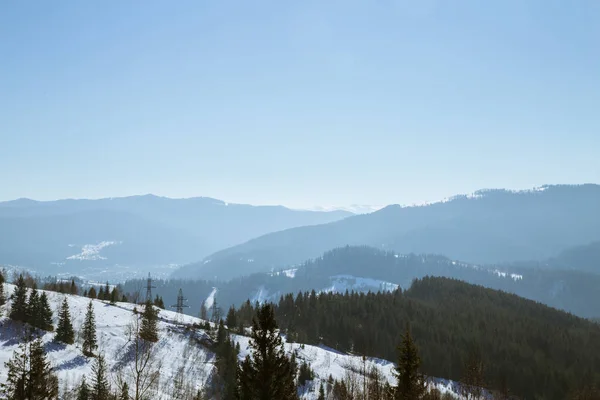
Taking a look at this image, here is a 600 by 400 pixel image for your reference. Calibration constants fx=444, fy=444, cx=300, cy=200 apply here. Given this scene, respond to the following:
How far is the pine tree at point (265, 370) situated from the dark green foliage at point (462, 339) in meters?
122

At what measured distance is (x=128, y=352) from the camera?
93875 mm

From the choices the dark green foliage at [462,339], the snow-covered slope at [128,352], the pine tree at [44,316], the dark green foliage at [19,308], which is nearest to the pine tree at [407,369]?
the snow-covered slope at [128,352]

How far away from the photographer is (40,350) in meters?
36.3

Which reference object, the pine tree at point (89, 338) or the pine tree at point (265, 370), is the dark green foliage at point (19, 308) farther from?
the pine tree at point (265, 370)

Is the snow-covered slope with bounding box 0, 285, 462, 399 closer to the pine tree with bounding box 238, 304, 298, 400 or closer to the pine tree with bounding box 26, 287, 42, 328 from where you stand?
the pine tree with bounding box 26, 287, 42, 328

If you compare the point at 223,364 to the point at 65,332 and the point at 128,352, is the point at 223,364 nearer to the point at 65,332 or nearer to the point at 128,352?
the point at 128,352

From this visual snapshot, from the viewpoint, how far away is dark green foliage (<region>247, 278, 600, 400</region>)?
6053 inches

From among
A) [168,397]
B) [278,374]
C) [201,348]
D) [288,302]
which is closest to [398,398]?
[278,374]

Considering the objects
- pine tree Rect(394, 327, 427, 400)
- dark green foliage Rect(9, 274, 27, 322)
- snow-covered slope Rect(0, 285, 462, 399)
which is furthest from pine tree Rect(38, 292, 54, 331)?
pine tree Rect(394, 327, 427, 400)

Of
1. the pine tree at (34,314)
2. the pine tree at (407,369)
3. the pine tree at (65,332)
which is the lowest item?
the pine tree at (65,332)

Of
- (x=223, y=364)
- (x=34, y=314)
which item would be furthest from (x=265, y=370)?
(x=223, y=364)

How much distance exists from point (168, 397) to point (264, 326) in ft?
205

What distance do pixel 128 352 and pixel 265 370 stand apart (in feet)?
254

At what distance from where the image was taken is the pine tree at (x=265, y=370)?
1097 inches
